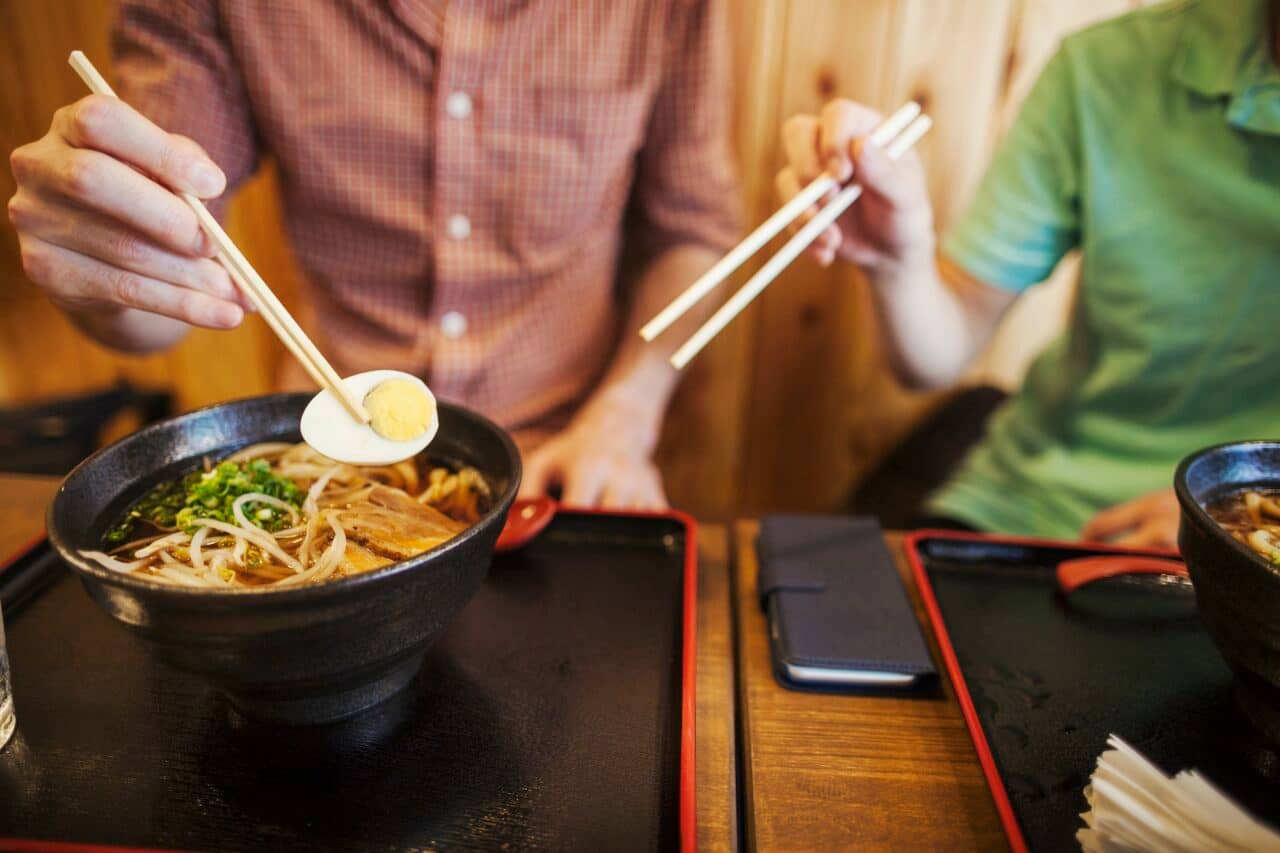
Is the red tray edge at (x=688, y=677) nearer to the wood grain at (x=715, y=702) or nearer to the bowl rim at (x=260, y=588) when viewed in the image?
the wood grain at (x=715, y=702)

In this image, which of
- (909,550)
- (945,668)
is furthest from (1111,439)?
(945,668)

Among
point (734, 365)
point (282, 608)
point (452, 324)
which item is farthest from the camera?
point (734, 365)

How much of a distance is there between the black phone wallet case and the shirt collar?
920 mm

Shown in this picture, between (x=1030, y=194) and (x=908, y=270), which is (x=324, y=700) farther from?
(x=1030, y=194)

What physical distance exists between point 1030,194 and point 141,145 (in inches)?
58.4

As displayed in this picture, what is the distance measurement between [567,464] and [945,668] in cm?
74

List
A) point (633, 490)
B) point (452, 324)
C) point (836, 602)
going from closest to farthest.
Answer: point (836, 602), point (633, 490), point (452, 324)

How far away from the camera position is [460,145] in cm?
157

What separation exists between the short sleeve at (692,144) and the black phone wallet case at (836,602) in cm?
85

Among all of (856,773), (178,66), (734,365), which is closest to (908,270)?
(856,773)

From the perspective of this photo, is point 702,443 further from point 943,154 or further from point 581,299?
point 943,154

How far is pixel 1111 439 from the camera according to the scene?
5.34ft

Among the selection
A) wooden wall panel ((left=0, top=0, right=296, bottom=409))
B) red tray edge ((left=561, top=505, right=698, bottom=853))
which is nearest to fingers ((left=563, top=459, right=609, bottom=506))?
red tray edge ((left=561, top=505, right=698, bottom=853))

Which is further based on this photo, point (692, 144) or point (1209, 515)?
point (692, 144)
